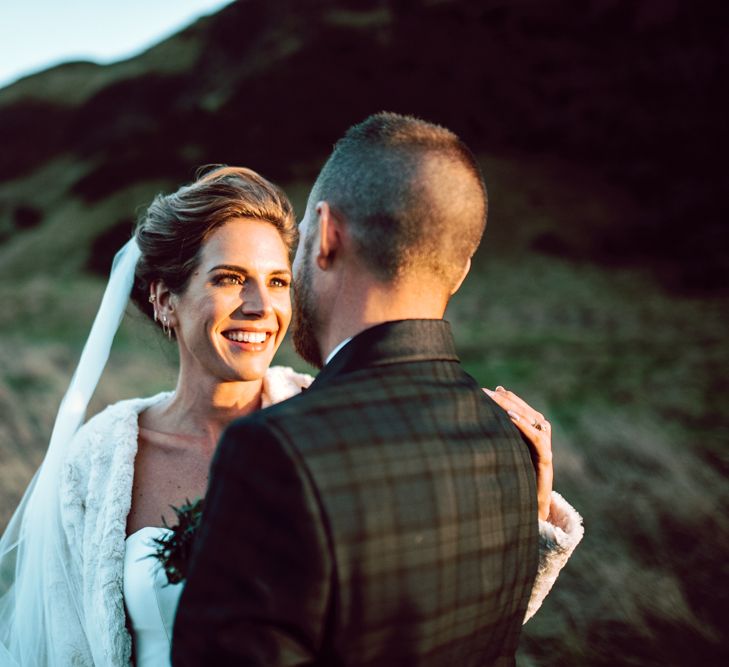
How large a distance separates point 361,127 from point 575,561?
488 centimetres

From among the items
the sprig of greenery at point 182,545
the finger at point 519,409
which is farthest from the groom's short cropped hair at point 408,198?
the sprig of greenery at point 182,545

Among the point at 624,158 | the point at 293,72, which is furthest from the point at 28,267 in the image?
the point at 624,158

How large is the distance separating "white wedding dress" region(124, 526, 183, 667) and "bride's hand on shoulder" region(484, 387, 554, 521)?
158 cm

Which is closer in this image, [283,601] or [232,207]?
[283,601]

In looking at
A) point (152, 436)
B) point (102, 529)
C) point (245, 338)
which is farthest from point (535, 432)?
point (152, 436)

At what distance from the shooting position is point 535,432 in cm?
219

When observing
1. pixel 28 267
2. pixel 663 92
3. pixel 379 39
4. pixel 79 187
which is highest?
pixel 379 39

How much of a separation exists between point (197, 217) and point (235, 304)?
492 millimetres

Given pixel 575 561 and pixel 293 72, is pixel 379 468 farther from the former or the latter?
pixel 293 72

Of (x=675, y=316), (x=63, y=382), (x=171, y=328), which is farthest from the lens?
(x=675, y=316)

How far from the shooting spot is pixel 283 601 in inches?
57.7

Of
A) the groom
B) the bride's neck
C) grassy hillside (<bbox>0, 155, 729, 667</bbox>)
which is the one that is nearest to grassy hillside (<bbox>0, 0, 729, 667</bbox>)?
grassy hillside (<bbox>0, 155, 729, 667</bbox>)

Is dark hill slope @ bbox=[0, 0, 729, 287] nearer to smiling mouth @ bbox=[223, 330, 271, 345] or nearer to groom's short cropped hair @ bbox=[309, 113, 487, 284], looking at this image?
smiling mouth @ bbox=[223, 330, 271, 345]

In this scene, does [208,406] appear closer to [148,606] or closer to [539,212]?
[148,606]
